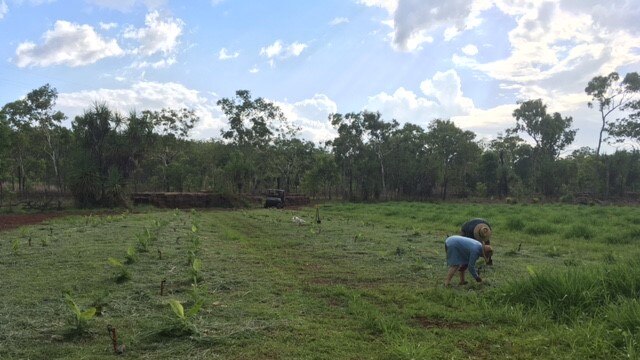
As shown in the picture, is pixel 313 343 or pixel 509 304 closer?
pixel 313 343

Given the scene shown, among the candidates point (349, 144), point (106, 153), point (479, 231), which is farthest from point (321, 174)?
point (479, 231)

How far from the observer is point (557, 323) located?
230 inches

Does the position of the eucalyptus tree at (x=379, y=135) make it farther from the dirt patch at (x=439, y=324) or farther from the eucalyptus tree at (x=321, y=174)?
the dirt patch at (x=439, y=324)

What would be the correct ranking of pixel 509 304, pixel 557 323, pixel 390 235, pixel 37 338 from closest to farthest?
pixel 37 338 < pixel 557 323 < pixel 509 304 < pixel 390 235

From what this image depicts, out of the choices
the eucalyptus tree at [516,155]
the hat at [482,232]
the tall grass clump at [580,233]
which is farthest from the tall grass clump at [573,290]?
the eucalyptus tree at [516,155]

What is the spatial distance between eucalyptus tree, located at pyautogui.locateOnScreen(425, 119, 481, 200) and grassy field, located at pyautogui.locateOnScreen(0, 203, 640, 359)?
4477 cm

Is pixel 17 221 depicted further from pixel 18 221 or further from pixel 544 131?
pixel 544 131

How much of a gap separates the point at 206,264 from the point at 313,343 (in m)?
5.16

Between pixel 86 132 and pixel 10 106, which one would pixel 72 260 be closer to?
pixel 86 132

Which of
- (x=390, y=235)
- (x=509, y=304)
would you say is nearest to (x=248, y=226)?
(x=390, y=235)

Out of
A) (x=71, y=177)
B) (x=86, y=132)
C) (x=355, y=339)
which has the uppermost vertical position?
(x=86, y=132)

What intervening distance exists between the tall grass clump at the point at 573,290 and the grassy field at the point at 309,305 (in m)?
Answer: 0.02

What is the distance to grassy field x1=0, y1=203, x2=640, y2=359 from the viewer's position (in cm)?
510

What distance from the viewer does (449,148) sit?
56250 mm
